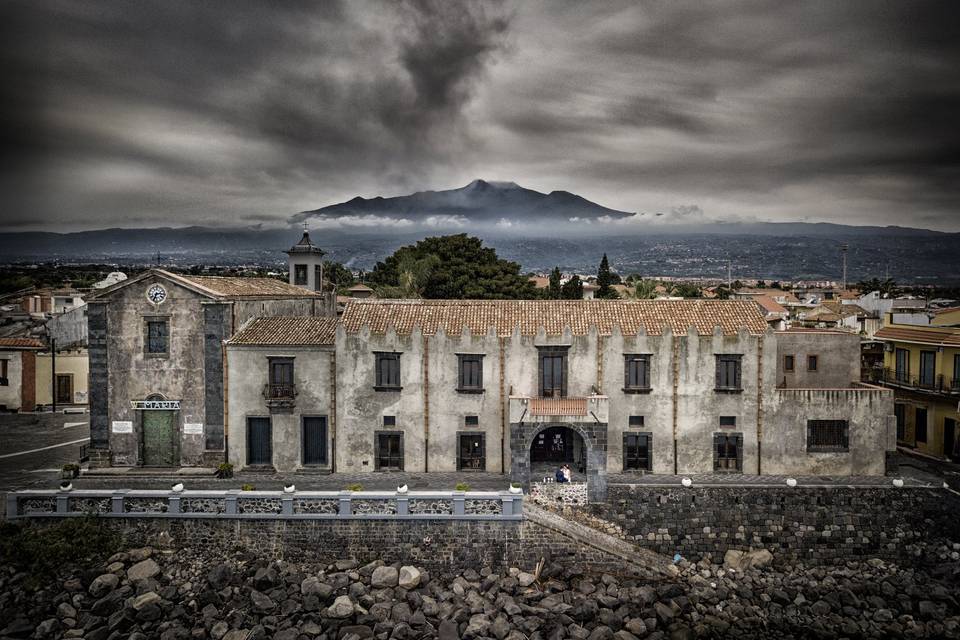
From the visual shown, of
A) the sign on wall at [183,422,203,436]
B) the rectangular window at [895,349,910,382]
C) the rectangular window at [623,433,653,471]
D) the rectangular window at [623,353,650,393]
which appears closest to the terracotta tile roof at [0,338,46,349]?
the sign on wall at [183,422,203,436]

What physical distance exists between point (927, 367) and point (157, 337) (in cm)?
3629

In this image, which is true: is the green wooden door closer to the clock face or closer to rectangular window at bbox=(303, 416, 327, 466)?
the clock face

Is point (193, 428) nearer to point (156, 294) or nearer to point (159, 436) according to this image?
point (159, 436)

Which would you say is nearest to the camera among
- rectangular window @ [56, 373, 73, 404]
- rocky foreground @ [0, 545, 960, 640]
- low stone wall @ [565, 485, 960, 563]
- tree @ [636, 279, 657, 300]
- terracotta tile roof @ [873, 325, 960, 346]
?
rocky foreground @ [0, 545, 960, 640]

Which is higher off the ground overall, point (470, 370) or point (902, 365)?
point (470, 370)

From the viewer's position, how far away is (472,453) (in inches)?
1133

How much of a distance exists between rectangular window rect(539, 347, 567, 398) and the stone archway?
270 centimetres

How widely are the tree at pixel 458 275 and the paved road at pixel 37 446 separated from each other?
25.3 metres

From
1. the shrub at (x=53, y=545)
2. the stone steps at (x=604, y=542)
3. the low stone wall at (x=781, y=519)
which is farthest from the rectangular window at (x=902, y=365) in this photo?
the shrub at (x=53, y=545)

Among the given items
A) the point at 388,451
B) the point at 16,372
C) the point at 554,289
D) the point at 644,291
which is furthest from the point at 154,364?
the point at 554,289

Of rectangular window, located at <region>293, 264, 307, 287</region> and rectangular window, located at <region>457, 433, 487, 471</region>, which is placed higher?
rectangular window, located at <region>293, 264, 307, 287</region>

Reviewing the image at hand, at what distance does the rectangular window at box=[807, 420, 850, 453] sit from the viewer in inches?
1110

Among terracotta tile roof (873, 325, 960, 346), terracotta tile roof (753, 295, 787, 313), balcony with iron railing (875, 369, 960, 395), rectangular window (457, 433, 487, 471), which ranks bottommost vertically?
rectangular window (457, 433, 487, 471)

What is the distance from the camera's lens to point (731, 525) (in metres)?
25.2
